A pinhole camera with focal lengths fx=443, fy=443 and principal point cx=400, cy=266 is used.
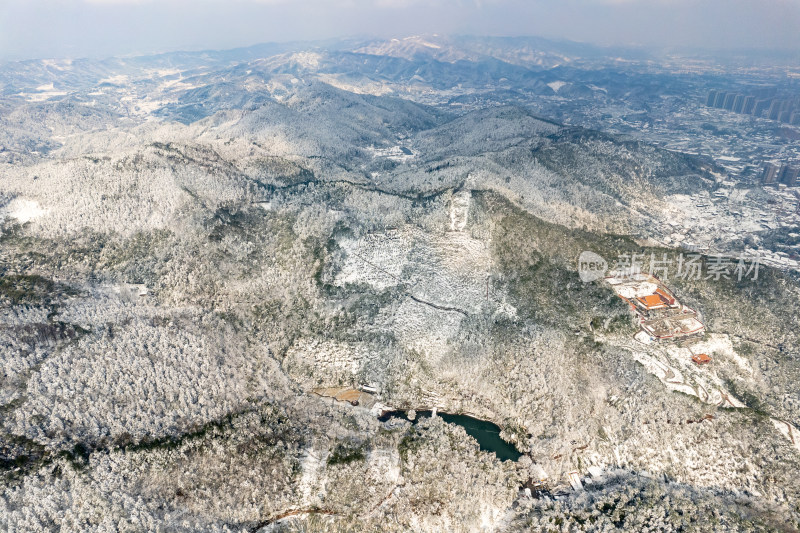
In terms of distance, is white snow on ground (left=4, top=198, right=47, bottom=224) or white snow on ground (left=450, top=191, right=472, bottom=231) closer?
white snow on ground (left=450, top=191, right=472, bottom=231)

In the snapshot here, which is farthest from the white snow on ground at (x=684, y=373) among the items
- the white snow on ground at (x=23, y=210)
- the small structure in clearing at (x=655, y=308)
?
the white snow on ground at (x=23, y=210)

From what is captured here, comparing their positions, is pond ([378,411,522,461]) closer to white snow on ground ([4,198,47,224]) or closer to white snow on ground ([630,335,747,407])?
white snow on ground ([630,335,747,407])

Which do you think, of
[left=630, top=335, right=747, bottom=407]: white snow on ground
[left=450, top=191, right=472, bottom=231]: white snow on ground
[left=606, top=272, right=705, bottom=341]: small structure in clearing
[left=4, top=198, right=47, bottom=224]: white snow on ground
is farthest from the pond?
[left=4, top=198, right=47, bottom=224]: white snow on ground

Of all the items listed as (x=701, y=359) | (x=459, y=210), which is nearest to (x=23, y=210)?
(x=459, y=210)

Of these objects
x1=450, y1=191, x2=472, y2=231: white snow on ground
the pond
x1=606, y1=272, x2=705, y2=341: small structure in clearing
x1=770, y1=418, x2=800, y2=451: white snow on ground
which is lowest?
the pond

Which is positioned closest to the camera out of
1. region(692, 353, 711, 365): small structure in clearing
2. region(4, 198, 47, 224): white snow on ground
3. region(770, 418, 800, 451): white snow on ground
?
region(770, 418, 800, 451): white snow on ground

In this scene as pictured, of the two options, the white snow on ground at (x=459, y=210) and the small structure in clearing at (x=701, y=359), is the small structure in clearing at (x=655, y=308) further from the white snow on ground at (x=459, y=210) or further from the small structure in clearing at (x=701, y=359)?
the white snow on ground at (x=459, y=210)
